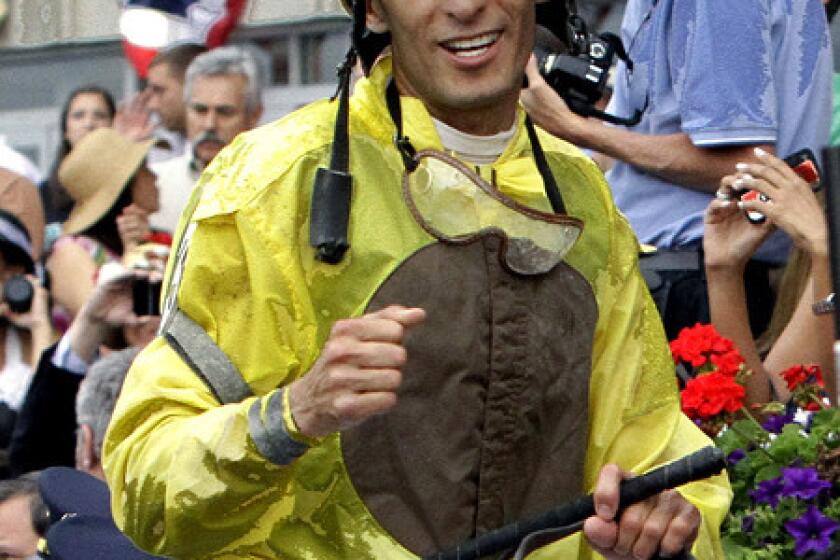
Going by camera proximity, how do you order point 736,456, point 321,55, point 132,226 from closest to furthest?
point 736,456 < point 132,226 < point 321,55

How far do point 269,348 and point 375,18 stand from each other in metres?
0.73

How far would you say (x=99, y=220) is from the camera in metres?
7.98

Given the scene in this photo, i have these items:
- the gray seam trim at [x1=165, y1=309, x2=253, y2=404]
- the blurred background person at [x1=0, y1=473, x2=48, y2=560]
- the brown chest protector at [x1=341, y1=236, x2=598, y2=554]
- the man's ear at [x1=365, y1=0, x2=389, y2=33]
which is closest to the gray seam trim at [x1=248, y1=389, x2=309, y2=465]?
the gray seam trim at [x1=165, y1=309, x2=253, y2=404]

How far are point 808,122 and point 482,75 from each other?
2.13 metres

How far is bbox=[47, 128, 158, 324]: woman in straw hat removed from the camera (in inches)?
311

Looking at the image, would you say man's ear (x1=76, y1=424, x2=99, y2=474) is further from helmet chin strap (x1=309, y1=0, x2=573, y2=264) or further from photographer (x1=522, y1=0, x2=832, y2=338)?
helmet chin strap (x1=309, y1=0, x2=573, y2=264)

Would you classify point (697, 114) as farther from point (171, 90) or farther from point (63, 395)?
point (171, 90)

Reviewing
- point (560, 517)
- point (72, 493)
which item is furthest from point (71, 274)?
point (560, 517)

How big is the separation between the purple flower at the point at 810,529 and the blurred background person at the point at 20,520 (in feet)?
7.69

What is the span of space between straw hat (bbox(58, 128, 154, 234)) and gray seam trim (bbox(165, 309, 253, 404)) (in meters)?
4.52

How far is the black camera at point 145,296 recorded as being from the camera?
6.92m

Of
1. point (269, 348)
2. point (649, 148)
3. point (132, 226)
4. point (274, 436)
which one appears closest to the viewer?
point (274, 436)

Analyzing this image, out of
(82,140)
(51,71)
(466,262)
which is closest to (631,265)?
(466,262)

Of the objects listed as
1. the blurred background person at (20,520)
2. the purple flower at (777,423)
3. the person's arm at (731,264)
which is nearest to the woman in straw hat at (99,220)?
the blurred background person at (20,520)
